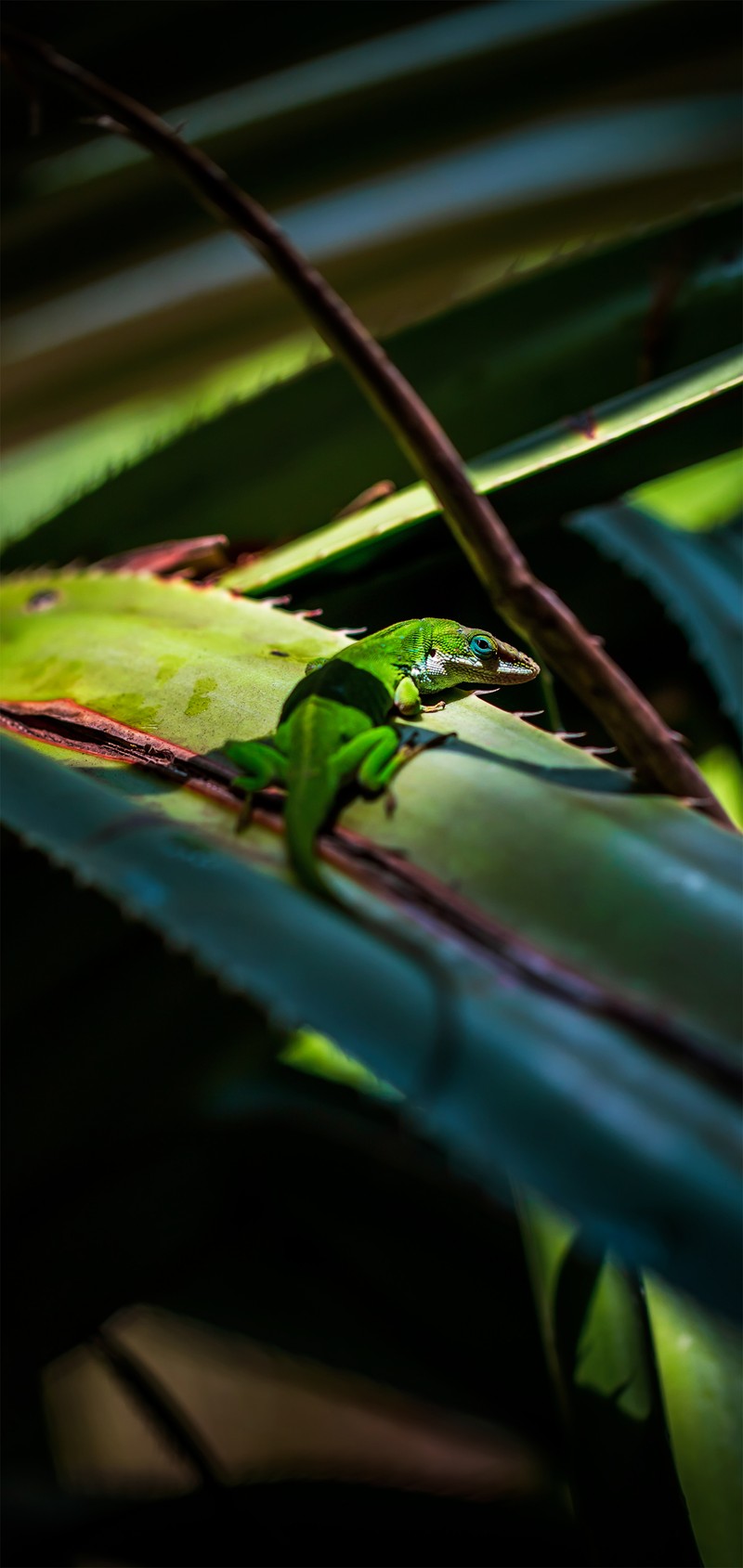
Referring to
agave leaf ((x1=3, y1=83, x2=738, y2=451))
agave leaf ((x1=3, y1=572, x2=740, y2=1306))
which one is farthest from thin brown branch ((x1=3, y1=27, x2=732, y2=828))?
agave leaf ((x1=3, y1=83, x2=738, y2=451))

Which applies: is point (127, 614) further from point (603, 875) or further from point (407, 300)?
point (407, 300)

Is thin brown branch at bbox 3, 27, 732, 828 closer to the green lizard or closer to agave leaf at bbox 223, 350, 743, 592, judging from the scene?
the green lizard

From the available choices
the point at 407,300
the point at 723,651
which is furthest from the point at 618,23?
the point at 723,651

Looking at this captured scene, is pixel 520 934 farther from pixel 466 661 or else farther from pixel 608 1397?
pixel 466 661

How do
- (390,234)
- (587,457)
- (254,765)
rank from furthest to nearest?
(390,234)
(587,457)
(254,765)

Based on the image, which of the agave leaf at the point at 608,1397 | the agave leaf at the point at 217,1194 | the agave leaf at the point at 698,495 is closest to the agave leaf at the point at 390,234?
the agave leaf at the point at 698,495

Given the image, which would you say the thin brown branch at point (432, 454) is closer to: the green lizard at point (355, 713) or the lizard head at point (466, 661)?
the green lizard at point (355, 713)

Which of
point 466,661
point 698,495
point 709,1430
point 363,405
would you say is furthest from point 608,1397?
point 363,405
